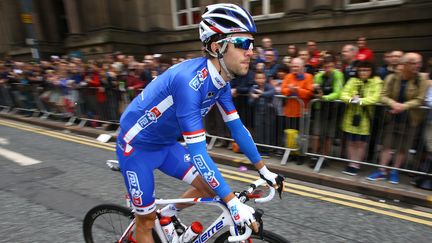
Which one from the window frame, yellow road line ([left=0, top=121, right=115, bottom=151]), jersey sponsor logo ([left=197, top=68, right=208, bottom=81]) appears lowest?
yellow road line ([left=0, top=121, right=115, bottom=151])

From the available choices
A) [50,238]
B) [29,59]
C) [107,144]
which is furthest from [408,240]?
[29,59]

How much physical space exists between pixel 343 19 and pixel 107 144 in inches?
323

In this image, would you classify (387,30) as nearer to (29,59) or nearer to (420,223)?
(420,223)

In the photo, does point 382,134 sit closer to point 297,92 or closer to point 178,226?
point 297,92

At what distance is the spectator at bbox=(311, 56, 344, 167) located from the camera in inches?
201

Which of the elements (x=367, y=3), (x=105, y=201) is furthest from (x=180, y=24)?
(x=105, y=201)

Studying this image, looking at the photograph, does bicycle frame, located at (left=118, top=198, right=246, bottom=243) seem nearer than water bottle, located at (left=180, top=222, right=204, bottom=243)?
Yes

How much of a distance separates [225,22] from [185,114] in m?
0.65

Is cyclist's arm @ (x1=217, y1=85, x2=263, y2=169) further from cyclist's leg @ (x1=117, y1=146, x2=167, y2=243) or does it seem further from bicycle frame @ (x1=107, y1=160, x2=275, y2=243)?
cyclist's leg @ (x1=117, y1=146, x2=167, y2=243)

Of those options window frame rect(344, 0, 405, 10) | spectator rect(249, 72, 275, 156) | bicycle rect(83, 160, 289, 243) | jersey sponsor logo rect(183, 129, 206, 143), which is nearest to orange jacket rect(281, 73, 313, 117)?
spectator rect(249, 72, 275, 156)

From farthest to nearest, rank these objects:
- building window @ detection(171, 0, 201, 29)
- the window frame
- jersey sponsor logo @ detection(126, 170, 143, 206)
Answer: building window @ detection(171, 0, 201, 29)
the window frame
jersey sponsor logo @ detection(126, 170, 143, 206)

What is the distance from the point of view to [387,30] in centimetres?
915

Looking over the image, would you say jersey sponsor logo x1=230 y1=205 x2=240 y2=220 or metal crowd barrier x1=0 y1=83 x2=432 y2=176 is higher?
jersey sponsor logo x1=230 y1=205 x2=240 y2=220

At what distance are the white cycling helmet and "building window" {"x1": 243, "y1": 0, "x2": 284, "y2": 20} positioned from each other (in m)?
10.5
